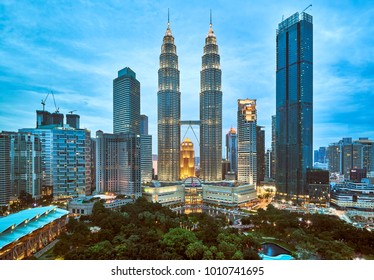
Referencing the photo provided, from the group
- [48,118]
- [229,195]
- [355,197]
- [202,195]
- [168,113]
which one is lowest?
[202,195]

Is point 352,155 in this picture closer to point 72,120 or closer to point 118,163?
point 118,163

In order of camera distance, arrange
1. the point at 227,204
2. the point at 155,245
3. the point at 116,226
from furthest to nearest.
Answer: the point at 227,204 → the point at 116,226 → the point at 155,245

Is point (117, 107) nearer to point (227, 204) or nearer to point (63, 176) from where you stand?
point (63, 176)

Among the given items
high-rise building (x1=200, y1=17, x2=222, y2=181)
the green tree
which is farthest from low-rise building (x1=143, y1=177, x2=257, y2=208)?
the green tree

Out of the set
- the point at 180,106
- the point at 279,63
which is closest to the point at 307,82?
the point at 279,63

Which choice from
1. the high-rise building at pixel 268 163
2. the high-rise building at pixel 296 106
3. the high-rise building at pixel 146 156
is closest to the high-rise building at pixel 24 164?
the high-rise building at pixel 146 156

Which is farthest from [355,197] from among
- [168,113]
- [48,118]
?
[48,118]

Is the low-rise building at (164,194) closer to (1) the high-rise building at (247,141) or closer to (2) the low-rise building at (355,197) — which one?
(1) the high-rise building at (247,141)
